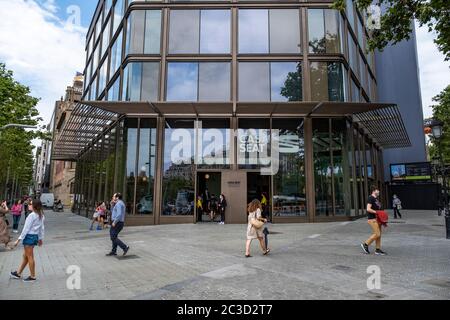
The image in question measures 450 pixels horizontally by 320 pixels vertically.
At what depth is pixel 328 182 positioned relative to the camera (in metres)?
19.9

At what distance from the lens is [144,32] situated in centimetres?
2208

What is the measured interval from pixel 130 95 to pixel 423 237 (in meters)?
18.1

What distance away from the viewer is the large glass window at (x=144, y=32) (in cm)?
2181

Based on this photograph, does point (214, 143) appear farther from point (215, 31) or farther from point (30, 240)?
point (30, 240)

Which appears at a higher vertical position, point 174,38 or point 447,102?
point 174,38

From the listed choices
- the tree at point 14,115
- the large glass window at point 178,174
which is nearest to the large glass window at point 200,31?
the large glass window at point 178,174

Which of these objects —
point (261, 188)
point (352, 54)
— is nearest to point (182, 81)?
point (261, 188)

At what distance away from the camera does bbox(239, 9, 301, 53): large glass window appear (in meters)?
21.3

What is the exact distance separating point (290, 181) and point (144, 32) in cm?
1388

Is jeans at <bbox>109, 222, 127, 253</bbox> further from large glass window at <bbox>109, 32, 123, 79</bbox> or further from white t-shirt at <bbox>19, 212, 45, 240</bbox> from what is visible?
large glass window at <bbox>109, 32, 123, 79</bbox>

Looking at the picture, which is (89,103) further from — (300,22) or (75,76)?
(75,76)

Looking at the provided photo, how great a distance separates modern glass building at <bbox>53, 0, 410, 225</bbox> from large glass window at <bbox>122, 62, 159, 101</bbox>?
70 millimetres

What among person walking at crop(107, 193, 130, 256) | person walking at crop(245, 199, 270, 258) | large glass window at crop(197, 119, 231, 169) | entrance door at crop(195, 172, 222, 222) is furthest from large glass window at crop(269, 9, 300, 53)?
person walking at crop(107, 193, 130, 256)
